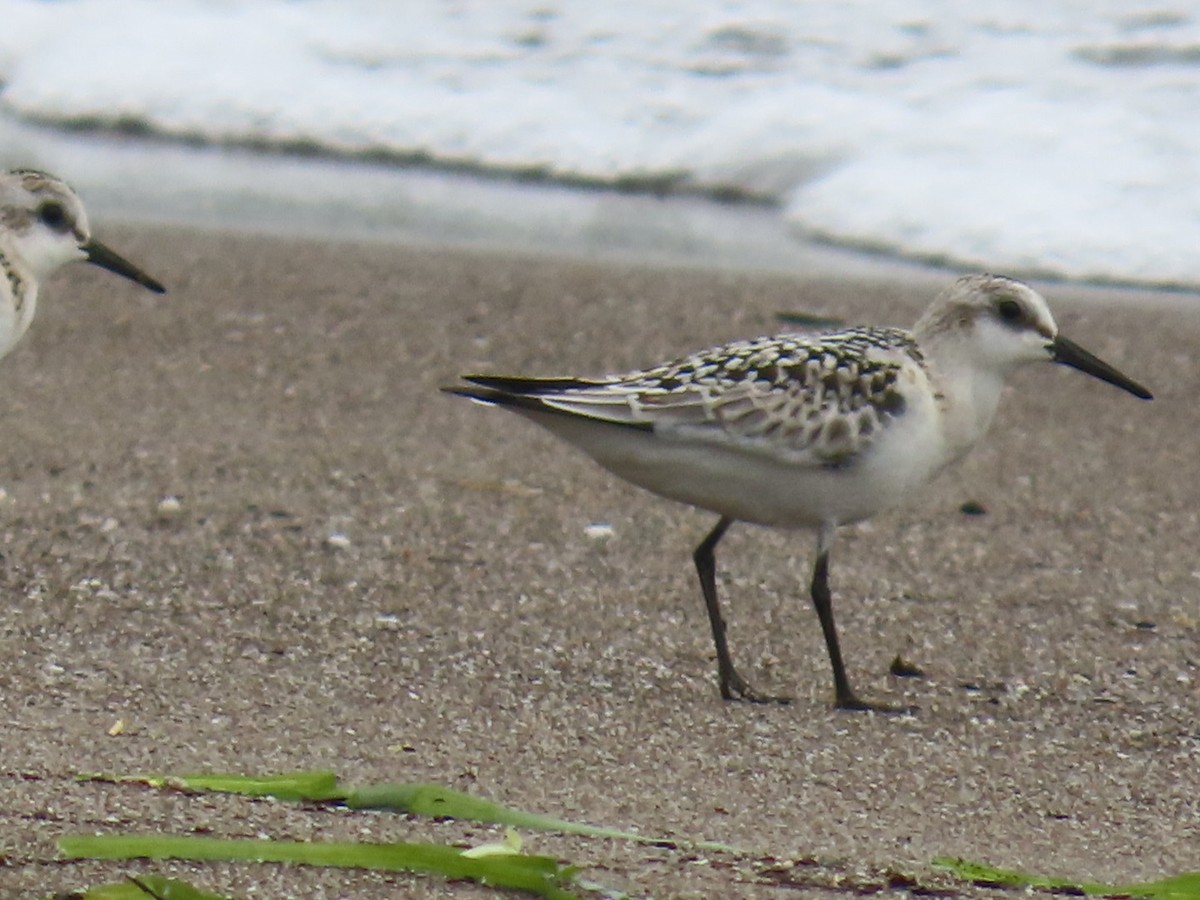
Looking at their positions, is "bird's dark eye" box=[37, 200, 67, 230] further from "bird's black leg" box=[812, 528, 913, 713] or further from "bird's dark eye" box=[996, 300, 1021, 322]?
"bird's dark eye" box=[996, 300, 1021, 322]

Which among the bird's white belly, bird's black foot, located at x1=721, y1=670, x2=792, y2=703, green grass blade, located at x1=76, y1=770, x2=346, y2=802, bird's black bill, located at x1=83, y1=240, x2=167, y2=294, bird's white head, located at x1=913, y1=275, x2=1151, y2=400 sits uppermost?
bird's white head, located at x1=913, y1=275, x2=1151, y2=400

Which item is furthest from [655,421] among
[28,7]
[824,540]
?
[28,7]

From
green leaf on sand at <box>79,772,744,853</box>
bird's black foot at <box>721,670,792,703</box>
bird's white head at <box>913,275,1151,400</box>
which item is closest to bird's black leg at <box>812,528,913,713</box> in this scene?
bird's black foot at <box>721,670,792,703</box>

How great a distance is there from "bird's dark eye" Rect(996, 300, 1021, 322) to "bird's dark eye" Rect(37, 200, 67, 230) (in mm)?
2354

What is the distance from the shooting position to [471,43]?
969cm

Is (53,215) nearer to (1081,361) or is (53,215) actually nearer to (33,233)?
(33,233)

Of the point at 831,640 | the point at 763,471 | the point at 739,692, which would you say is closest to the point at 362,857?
the point at 739,692

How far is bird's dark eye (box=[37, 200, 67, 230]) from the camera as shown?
520 centimetres

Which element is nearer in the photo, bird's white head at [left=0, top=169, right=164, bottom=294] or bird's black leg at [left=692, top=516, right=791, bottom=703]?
bird's black leg at [left=692, top=516, right=791, bottom=703]

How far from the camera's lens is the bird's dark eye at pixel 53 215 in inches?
205

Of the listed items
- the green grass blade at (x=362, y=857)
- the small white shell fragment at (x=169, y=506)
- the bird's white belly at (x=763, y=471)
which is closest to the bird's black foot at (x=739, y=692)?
the bird's white belly at (x=763, y=471)

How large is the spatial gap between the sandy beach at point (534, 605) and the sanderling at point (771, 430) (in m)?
0.34

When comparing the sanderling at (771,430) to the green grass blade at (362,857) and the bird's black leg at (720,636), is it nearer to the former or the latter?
the bird's black leg at (720,636)

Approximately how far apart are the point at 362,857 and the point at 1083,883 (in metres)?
1.05
